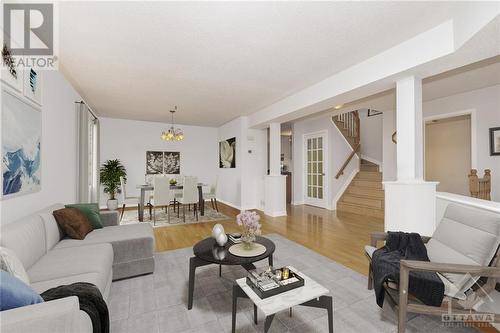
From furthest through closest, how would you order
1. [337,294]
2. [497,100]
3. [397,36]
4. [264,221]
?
[264,221], [497,100], [397,36], [337,294]

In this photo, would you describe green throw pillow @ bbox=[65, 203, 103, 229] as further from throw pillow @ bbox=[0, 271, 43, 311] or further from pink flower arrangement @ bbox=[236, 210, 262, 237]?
pink flower arrangement @ bbox=[236, 210, 262, 237]

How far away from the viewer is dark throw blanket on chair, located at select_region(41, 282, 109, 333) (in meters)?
1.28

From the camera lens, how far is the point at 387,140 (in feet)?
17.1

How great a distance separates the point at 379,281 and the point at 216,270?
5.51 feet

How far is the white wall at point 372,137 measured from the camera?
702cm

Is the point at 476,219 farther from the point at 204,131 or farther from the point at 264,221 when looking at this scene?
the point at 204,131

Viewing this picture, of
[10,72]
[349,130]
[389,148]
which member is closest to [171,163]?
[10,72]

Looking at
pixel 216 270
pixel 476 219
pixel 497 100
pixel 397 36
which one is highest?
pixel 397 36

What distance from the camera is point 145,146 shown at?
668 cm

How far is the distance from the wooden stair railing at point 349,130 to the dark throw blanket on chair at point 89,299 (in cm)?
575

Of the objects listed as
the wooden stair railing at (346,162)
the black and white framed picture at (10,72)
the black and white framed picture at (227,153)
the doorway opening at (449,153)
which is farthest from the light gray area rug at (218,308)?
the doorway opening at (449,153)

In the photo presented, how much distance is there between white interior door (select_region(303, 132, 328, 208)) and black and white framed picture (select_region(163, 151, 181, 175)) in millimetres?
4032

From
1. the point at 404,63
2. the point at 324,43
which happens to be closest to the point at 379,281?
the point at 404,63

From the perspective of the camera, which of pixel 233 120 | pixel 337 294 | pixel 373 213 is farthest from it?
pixel 233 120
